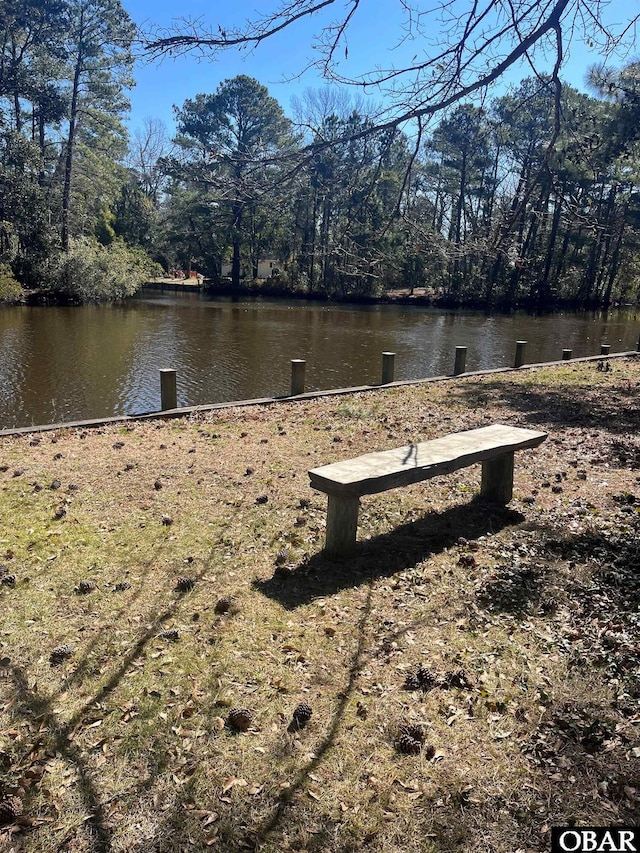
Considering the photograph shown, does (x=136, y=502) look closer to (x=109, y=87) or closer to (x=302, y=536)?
(x=302, y=536)

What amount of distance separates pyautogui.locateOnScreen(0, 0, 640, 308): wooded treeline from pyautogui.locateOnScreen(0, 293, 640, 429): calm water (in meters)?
2.51

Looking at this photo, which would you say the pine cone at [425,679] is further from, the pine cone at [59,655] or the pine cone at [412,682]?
the pine cone at [59,655]

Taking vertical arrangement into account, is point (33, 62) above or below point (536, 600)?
above

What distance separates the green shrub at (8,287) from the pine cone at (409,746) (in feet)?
94.2

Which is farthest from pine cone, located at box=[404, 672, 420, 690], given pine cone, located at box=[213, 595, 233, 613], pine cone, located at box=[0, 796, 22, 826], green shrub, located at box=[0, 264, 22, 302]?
green shrub, located at box=[0, 264, 22, 302]

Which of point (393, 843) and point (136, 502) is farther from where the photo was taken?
point (136, 502)

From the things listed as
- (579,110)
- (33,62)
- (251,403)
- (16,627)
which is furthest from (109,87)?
(16,627)

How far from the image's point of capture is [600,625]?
10.2ft

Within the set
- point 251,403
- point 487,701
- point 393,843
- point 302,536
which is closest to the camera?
point 393,843

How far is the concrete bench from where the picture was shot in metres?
3.66

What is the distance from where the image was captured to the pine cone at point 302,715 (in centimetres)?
243

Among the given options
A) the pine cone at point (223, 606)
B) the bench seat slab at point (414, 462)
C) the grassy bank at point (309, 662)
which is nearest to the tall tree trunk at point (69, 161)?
the grassy bank at point (309, 662)

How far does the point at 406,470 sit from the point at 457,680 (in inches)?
57.5

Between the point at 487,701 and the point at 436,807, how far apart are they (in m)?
0.64
